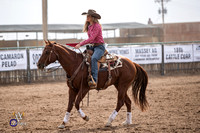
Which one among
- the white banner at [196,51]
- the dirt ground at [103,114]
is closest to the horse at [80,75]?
the dirt ground at [103,114]

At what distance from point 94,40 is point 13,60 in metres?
10.5

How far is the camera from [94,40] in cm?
654

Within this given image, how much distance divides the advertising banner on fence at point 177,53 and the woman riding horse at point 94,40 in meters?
12.4

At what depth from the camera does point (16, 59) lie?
52.1 feet

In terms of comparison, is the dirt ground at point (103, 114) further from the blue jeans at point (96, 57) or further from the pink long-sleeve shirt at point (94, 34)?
the pink long-sleeve shirt at point (94, 34)

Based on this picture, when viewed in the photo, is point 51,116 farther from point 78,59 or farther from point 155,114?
point 155,114

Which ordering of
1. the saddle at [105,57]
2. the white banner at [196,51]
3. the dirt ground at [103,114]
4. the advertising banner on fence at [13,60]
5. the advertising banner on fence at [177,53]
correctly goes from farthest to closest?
1. the white banner at [196,51]
2. the advertising banner on fence at [177,53]
3. the advertising banner on fence at [13,60]
4. the saddle at [105,57]
5. the dirt ground at [103,114]

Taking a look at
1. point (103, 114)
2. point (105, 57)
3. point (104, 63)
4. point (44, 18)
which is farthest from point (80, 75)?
point (44, 18)

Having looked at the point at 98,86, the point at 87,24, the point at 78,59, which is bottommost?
the point at 98,86

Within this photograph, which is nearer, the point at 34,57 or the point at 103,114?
the point at 103,114

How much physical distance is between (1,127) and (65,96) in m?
5.16

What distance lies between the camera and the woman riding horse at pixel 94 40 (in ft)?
20.6

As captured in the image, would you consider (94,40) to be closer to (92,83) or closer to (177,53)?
(92,83)

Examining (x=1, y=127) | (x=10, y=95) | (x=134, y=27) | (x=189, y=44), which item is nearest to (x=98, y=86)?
(x=1, y=127)
